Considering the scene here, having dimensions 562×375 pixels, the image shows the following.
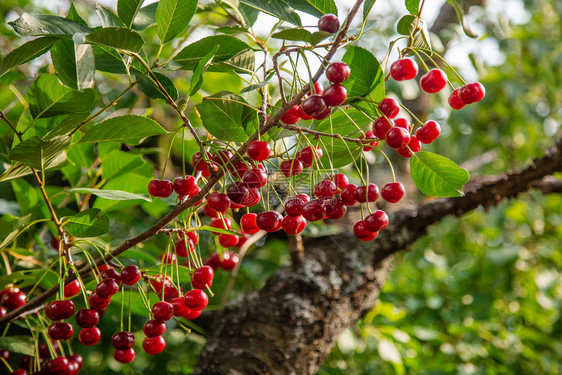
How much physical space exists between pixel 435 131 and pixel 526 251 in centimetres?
270

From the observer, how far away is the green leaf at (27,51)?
69 cm

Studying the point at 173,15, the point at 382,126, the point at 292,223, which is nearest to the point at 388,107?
the point at 382,126

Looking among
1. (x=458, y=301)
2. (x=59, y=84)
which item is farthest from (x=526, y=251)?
(x=59, y=84)

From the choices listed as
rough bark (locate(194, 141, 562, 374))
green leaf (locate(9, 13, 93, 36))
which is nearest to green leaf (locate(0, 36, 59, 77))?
green leaf (locate(9, 13, 93, 36))

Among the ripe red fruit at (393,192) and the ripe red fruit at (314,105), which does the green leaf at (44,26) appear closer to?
the ripe red fruit at (314,105)

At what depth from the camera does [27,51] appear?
701 mm

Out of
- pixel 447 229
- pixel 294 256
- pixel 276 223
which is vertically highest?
pixel 276 223

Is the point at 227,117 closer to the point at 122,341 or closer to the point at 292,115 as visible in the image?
the point at 292,115

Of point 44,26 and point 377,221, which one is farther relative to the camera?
point 377,221

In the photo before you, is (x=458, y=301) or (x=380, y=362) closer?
(x=380, y=362)

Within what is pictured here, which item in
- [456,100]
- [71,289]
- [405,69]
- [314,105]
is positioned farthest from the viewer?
[71,289]

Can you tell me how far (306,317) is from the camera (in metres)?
1.37

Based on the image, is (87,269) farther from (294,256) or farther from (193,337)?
(193,337)

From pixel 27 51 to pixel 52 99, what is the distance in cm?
9
